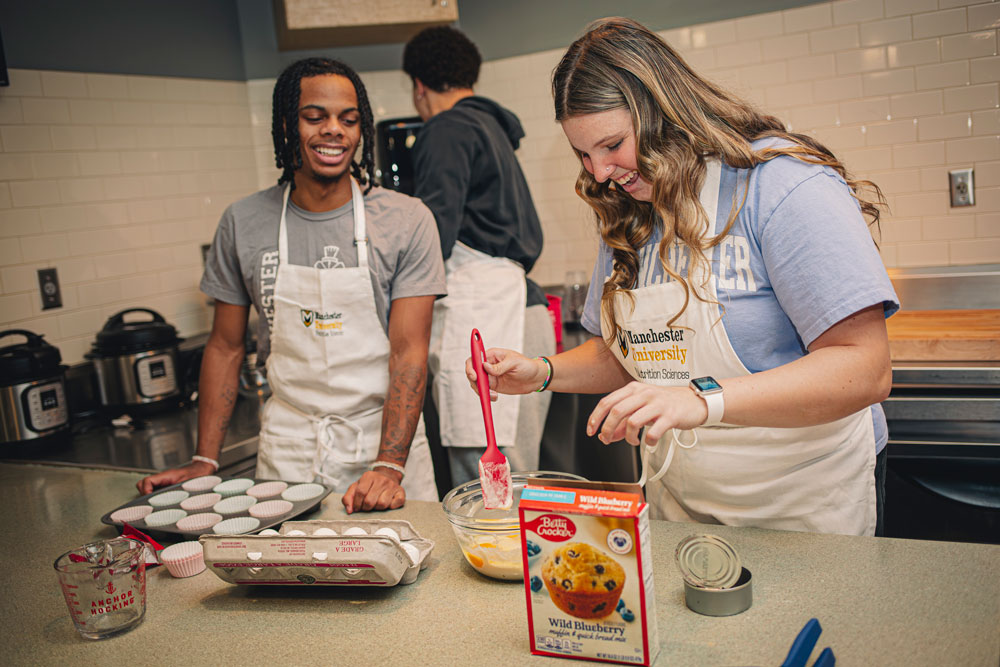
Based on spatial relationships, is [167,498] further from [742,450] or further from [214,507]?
[742,450]

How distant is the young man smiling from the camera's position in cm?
186

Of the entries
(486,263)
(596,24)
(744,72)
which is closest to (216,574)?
(596,24)

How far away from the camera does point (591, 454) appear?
2.89 meters

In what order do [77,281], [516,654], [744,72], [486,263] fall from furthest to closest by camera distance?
[744,72]
[77,281]
[486,263]
[516,654]

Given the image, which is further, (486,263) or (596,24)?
(486,263)

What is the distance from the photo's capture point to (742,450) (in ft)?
4.57

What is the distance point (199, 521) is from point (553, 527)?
2.53 ft

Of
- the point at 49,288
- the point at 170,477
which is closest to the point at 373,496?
the point at 170,477

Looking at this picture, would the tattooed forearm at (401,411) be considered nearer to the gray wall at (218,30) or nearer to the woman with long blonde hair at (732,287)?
the woman with long blonde hair at (732,287)

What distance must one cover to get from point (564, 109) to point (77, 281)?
7.25ft

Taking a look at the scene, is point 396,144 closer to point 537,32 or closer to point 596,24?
point 537,32

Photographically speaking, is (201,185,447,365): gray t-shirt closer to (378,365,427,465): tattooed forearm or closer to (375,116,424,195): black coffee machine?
(378,365,427,465): tattooed forearm

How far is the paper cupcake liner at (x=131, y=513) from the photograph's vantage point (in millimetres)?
1466

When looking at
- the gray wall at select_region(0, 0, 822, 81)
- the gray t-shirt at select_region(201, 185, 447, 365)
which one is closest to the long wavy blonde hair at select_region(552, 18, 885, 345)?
the gray t-shirt at select_region(201, 185, 447, 365)
